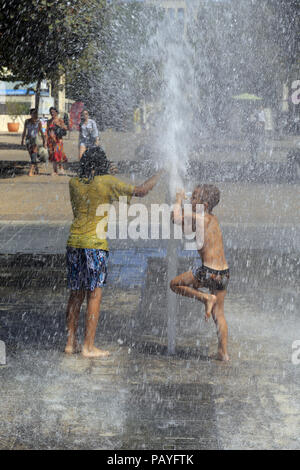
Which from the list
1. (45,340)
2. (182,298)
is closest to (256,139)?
(182,298)

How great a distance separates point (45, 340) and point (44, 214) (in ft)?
23.2

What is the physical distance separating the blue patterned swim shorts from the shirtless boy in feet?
1.81

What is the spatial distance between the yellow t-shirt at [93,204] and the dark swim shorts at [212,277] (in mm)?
765

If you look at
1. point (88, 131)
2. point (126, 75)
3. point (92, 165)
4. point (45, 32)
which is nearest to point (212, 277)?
point (92, 165)

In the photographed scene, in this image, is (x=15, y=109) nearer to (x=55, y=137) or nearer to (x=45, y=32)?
(x=55, y=137)

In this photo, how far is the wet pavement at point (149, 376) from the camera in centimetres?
453

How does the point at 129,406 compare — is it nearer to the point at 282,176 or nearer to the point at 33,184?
the point at 33,184

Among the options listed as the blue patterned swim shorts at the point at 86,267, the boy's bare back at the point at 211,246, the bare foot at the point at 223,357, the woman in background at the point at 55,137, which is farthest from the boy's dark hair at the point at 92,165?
the woman in background at the point at 55,137

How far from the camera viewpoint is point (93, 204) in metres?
5.85

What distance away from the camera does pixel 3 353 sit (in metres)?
6.03

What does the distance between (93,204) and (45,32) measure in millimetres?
12760

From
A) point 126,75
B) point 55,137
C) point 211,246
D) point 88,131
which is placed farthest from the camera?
point 126,75

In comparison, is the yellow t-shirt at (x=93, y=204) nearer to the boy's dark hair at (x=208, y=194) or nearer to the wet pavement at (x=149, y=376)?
the boy's dark hair at (x=208, y=194)

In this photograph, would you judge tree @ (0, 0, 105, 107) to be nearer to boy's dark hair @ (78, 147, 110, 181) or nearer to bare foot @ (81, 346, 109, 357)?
boy's dark hair @ (78, 147, 110, 181)
